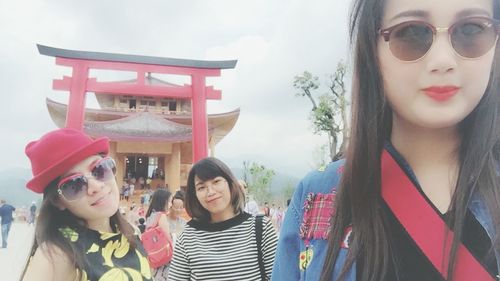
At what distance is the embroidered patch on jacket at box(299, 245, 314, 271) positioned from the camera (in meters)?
0.87

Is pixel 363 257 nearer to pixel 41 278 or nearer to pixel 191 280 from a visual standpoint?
pixel 41 278

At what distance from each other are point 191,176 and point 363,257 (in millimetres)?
1696

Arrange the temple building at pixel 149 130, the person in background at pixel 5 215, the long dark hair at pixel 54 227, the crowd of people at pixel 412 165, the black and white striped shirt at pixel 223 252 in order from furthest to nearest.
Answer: the temple building at pixel 149 130 → the person in background at pixel 5 215 → the black and white striped shirt at pixel 223 252 → the long dark hair at pixel 54 227 → the crowd of people at pixel 412 165

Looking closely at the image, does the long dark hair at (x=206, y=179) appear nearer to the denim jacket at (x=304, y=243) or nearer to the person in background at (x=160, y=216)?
the person in background at (x=160, y=216)

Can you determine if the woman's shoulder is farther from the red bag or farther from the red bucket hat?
the red bag

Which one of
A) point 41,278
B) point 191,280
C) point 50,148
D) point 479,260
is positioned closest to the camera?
point 479,260

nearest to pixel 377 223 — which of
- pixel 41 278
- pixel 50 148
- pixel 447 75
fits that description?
pixel 447 75

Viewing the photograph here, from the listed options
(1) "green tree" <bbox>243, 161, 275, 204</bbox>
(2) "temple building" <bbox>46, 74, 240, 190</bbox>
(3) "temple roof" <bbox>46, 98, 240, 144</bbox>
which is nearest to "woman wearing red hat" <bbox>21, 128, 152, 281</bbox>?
(2) "temple building" <bbox>46, 74, 240, 190</bbox>

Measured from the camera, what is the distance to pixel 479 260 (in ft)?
2.40

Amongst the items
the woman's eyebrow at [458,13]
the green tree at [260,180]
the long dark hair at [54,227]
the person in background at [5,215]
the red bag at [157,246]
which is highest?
the woman's eyebrow at [458,13]

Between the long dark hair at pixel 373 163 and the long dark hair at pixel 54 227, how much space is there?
3.66ft

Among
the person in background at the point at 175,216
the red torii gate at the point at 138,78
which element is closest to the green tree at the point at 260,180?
the red torii gate at the point at 138,78

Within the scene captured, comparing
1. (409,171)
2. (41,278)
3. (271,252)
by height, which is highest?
(409,171)

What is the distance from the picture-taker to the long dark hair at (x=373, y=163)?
79cm
